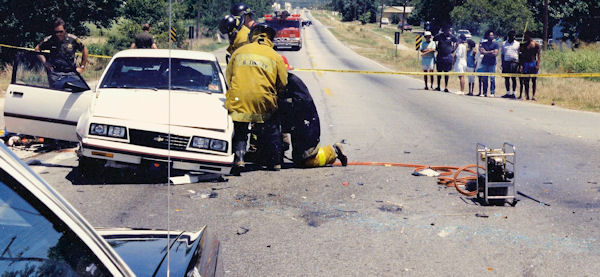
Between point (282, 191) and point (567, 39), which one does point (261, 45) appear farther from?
point (567, 39)

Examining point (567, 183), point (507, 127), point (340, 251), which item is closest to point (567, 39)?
point (507, 127)

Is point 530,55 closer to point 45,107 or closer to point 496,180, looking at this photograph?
point 496,180

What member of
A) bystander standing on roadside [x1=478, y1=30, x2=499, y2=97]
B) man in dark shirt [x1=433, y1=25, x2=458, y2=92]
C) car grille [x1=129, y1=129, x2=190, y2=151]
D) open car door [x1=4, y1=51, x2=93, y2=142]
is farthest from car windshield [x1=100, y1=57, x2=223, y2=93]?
man in dark shirt [x1=433, y1=25, x2=458, y2=92]

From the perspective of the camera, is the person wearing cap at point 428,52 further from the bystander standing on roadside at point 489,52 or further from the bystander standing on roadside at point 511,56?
the bystander standing on roadside at point 511,56

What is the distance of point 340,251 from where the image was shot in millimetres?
5785

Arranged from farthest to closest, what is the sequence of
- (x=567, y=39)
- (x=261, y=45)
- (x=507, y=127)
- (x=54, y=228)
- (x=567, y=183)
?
(x=567, y=39)
(x=507, y=127)
(x=261, y=45)
(x=567, y=183)
(x=54, y=228)

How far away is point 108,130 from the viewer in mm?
7938

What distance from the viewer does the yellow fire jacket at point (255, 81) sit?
8766 millimetres

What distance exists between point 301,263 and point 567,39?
59902 mm

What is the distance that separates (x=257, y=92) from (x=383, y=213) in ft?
8.61

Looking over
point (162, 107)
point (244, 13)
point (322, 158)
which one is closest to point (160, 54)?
point (162, 107)

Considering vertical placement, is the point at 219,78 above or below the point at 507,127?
above

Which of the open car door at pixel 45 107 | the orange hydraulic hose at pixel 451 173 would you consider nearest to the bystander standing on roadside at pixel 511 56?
the orange hydraulic hose at pixel 451 173

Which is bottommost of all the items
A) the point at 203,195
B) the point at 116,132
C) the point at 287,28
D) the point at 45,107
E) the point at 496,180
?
the point at 203,195
